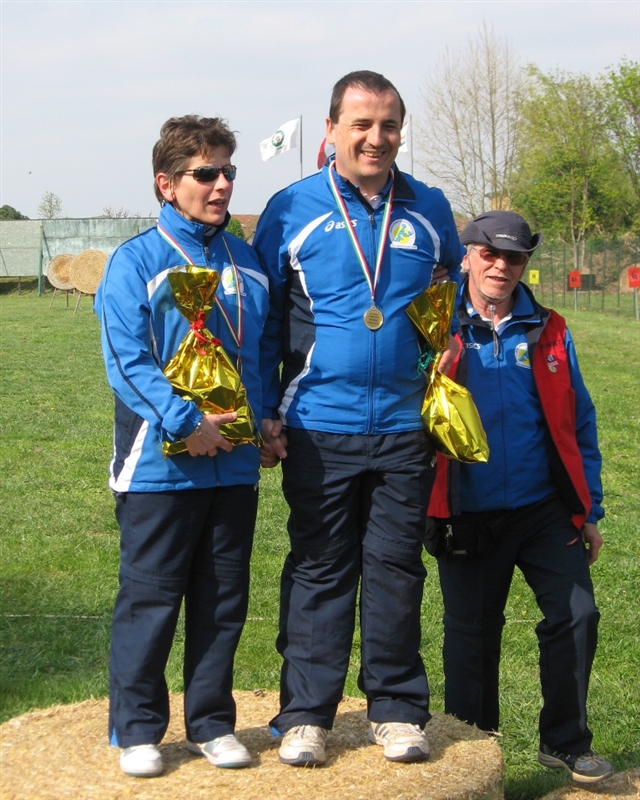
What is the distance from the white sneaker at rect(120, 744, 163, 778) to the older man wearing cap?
1364 millimetres

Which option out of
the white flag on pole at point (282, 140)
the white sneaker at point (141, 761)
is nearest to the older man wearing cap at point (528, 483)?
the white sneaker at point (141, 761)

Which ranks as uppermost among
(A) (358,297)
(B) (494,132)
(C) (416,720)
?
(B) (494,132)

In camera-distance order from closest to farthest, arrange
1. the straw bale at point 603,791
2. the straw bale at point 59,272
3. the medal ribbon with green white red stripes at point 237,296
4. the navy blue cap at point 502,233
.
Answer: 1. the medal ribbon with green white red stripes at point 237,296
2. the straw bale at point 603,791
3. the navy blue cap at point 502,233
4. the straw bale at point 59,272

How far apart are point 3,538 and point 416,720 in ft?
15.0

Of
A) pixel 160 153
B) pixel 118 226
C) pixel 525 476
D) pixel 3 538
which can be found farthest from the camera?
pixel 118 226

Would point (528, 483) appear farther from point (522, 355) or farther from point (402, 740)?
point (402, 740)

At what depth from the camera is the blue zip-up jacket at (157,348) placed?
337cm

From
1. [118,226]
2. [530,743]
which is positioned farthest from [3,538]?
[118,226]

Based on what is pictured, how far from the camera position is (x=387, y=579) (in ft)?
12.3

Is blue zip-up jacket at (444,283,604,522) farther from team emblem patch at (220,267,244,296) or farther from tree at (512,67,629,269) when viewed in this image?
tree at (512,67,629,269)

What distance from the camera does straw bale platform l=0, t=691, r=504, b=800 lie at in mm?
3336

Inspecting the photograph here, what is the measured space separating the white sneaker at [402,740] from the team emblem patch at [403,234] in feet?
5.19

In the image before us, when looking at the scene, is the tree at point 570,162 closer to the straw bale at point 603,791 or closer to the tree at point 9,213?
the tree at point 9,213

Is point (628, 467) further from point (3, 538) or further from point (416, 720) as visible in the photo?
point (416, 720)
